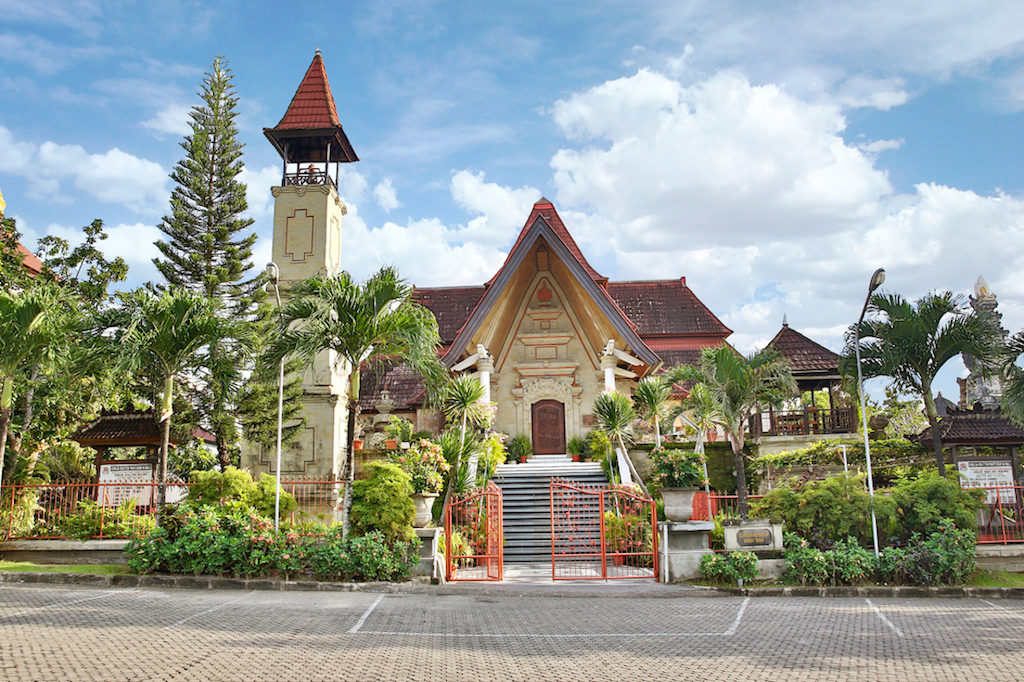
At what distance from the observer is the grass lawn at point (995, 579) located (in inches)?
468

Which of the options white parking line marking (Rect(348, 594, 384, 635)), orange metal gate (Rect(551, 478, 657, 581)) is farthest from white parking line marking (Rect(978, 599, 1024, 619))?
white parking line marking (Rect(348, 594, 384, 635))

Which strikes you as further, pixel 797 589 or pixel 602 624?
pixel 797 589

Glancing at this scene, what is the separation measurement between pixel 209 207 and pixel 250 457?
831 cm

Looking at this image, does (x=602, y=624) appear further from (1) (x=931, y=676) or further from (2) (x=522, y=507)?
(2) (x=522, y=507)

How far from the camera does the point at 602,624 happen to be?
8961 mm

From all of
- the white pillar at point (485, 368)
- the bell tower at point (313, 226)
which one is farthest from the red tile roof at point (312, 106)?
the white pillar at point (485, 368)

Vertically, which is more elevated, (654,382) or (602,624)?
(654,382)

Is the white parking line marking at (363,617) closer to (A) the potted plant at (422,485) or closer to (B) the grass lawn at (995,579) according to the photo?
(A) the potted plant at (422,485)

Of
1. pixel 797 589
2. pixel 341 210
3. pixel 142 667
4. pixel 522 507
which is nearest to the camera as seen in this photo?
pixel 142 667

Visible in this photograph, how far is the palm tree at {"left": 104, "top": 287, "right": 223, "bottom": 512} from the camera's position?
43.5ft

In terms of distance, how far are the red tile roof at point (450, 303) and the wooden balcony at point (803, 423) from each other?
1314cm

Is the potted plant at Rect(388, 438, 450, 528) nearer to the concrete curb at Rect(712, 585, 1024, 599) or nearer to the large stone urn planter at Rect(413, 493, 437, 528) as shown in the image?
the large stone urn planter at Rect(413, 493, 437, 528)

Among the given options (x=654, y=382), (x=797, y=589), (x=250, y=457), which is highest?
(x=654, y=382)

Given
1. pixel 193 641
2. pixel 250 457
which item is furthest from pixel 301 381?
pixel 193 641
